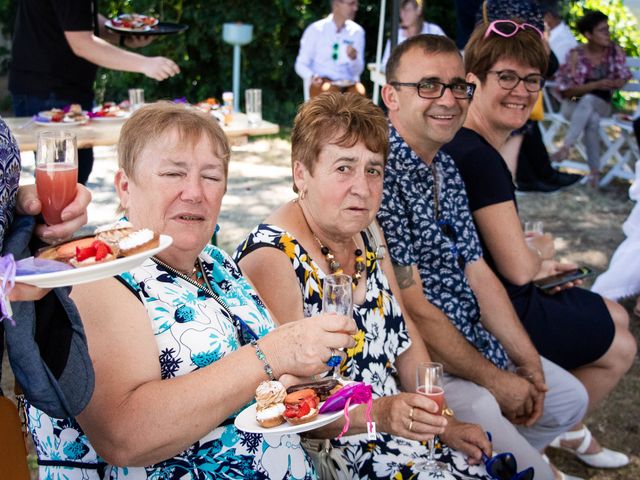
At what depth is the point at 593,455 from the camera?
11.5 ft

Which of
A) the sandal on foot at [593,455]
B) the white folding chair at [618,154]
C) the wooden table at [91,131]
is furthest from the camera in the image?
the white folding chair at [618,154]

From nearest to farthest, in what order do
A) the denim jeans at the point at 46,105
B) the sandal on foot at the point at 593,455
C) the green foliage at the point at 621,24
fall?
the sandal on foot at the point at 593,455 → the denim jeans at the point at 46,105 → the green foliage at the point at 621,24

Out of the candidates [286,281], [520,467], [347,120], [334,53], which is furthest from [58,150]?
[334,53]

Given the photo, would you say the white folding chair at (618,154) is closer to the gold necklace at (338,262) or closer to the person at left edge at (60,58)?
the person at left edge at (60,58)

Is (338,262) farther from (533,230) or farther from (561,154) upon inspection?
(561,154)

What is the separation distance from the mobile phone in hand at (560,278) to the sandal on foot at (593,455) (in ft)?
2.23

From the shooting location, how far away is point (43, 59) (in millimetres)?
4949

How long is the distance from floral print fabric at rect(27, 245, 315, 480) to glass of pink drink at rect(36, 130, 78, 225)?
213mm

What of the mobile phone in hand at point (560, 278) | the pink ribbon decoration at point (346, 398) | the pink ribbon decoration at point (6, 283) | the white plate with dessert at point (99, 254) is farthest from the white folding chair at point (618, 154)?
the pink ribbon decoration at point (6, 283)

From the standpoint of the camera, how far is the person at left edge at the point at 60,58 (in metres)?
4.73

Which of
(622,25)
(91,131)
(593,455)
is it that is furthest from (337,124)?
(622,25)

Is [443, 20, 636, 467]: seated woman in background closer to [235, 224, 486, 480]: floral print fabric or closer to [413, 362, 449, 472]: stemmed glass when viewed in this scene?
[235, 224, 486, 480]: floral print fabric

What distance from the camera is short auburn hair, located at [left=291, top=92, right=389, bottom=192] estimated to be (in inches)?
94.3

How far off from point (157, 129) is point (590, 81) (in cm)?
795
